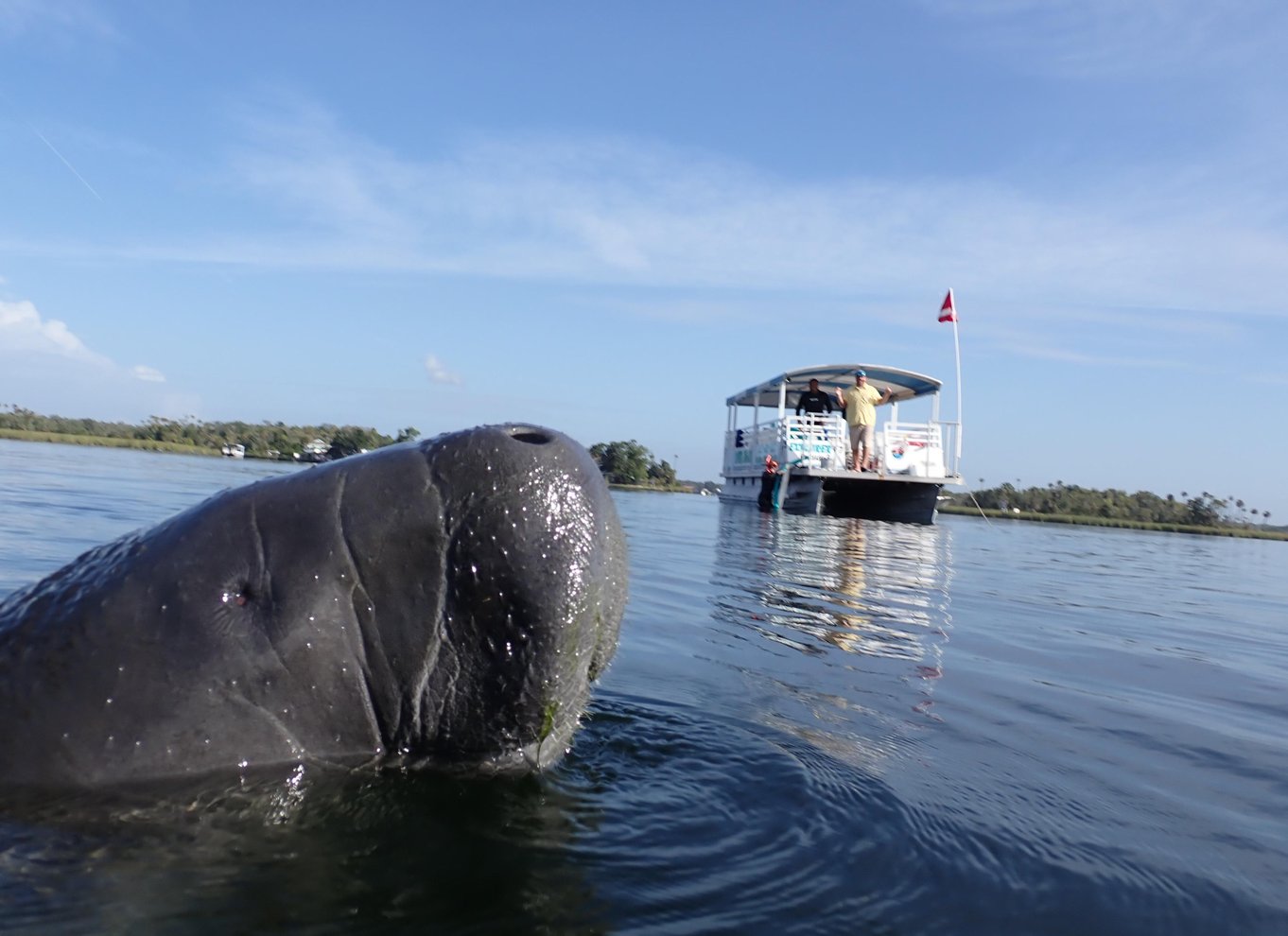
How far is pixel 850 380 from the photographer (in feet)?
88.5

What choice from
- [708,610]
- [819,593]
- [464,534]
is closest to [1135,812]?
[464,534]

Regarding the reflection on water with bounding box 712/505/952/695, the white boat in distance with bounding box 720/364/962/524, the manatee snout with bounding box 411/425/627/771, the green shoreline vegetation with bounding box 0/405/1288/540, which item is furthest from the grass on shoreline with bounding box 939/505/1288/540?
the manatee snout with bounding box 411/425/627/771

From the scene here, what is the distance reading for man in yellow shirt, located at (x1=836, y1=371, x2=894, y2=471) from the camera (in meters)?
22.0

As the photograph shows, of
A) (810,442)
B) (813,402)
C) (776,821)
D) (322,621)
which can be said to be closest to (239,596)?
(322,621)

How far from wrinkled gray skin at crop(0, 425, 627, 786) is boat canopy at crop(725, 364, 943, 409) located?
22714 millimetres

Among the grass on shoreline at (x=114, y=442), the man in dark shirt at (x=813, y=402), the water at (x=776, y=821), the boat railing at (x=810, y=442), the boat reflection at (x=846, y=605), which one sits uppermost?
the man in dark shirt at (x=813, y=402)

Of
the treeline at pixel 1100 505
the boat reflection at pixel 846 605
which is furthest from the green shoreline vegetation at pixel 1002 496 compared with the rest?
the boat reflection at pixel 846 605

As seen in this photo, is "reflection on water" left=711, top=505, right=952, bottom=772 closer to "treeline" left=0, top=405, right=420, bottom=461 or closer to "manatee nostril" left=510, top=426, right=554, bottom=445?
"manatee nostril" left=510, top=426, right=554, bottom=445

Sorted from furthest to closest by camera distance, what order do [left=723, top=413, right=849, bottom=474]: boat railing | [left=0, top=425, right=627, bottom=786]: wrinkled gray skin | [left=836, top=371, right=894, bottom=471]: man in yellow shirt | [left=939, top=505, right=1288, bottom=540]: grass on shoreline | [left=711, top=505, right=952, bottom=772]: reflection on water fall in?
[left=939, top=505, right=1288, bottom=540]: grass on shoreline, [left=723, top=413, right=849, bottom=474]: boat railing, [left=836, top=371, right=894, bottom=471]: man in yellow shirt, [left=711, top=505, right=952, bottom=772]: reflection on water, [left=0, top=425, right=627, bottom=786]: wrinkled gray skin

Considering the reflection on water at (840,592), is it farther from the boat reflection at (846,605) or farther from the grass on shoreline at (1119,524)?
the grass on shoreline at (1119,524)

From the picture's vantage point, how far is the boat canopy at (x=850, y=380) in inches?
974

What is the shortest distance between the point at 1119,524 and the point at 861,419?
2070 centimetres

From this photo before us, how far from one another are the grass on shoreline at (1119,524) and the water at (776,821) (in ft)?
110

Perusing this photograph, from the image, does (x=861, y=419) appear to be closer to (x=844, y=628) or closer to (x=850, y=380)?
(x=850, y=380)
